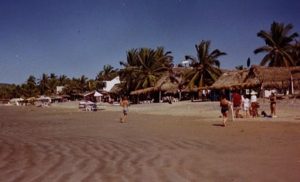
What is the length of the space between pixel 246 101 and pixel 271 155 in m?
13.7

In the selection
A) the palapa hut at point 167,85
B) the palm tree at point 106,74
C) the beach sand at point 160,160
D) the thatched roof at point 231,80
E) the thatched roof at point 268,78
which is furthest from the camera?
the palm tree at point 106,74

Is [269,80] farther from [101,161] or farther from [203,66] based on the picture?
[101,161]

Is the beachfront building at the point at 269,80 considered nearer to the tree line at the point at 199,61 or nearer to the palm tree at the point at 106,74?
the tree line at the point at 199,61

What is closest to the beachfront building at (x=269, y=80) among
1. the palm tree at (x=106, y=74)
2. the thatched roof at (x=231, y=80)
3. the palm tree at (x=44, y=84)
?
the thatched roof at (x=231, y=80)

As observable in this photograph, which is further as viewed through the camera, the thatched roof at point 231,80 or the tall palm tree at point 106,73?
the tall palm tree at point 106,73

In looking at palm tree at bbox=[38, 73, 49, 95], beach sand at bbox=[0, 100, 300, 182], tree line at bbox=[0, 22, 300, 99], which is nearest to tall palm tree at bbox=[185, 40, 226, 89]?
tree line at bbox=[0, 22, 300, 99]

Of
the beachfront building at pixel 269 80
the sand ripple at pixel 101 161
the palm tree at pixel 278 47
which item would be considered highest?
the palm tree at pixel 278 47

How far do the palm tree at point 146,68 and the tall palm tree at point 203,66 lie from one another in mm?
6292

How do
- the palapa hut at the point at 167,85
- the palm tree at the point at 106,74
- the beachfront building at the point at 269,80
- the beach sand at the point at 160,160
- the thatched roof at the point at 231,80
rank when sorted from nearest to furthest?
the beach sand at the point at 160,160 < the beachfront building at the point at 269,80 < the thatched roof at the point at 231,80 < the palapa hut at the point at 167,85 < the palm tree at the point at 106,74

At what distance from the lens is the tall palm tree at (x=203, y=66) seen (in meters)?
48.8

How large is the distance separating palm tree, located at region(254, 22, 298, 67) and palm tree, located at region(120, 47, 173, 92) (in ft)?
43.3

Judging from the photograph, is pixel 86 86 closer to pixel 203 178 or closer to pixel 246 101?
pixel 246 101

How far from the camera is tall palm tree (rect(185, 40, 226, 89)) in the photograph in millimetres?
48812

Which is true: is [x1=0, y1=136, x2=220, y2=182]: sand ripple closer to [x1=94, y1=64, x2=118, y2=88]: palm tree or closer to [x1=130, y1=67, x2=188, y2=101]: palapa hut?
[x1=130, y1=67, x2=188, y2=101]: palapa hut
